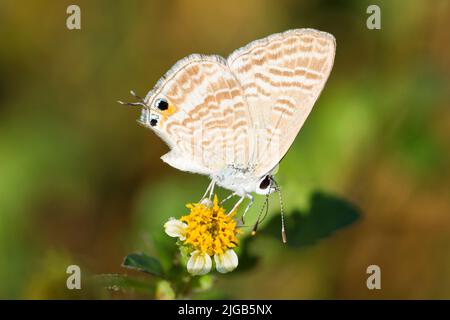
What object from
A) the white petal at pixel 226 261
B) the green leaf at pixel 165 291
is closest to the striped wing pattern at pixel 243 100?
the white petal at pixel 226 261

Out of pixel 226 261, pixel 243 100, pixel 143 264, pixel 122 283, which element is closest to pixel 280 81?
pixel 243 100

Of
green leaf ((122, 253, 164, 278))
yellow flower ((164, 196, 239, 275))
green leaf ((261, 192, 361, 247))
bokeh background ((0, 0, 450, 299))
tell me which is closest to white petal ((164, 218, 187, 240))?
yellow flower ((164, 196, 239, 275))

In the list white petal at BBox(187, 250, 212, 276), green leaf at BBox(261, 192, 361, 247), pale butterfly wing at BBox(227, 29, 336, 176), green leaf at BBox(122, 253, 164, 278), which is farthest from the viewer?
green leaf at BBox(261, 192, 361, 247)

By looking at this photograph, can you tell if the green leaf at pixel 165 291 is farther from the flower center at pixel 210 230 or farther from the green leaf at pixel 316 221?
the green leaf at pixel 316 221

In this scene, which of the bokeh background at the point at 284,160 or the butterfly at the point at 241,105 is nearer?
the butterfly at the point at 241,105

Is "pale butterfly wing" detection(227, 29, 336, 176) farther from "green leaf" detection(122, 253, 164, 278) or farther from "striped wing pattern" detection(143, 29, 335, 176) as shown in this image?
"green leaf" detection(122, 253, 164, 278)

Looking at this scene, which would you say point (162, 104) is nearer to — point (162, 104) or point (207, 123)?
point (162, 104)
